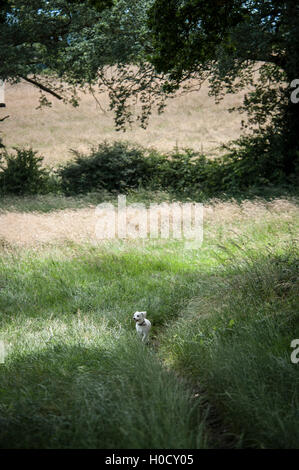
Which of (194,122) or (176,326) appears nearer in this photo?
(176,326)

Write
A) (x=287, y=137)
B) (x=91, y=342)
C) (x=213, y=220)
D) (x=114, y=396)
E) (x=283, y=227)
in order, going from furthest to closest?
(x=287, y=137) → (x=213, y=220) → (x=283, y=227) → (x=91, y=342) → (x=114, y=396)

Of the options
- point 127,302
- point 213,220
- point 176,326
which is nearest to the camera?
point 176,326

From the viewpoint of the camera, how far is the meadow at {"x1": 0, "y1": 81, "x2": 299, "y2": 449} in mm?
2859

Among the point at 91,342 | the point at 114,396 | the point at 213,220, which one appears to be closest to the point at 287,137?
the point at 213,220

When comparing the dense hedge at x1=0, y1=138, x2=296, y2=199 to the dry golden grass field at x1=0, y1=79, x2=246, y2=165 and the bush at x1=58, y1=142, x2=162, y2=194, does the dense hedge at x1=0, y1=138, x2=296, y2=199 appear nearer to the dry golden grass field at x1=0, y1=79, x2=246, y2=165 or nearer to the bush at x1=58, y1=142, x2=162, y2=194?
the bush at x1=58, y1=142, x2=162, y2=194

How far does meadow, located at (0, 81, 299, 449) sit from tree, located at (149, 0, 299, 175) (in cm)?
301

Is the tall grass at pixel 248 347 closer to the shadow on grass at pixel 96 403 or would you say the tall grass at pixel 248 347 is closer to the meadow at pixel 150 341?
the meadow at pixel 150 341

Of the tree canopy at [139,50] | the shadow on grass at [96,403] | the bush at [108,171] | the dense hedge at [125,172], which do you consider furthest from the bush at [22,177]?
the shadow on grass at [96,403]

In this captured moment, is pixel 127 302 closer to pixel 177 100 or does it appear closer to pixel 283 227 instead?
pixel 283 227

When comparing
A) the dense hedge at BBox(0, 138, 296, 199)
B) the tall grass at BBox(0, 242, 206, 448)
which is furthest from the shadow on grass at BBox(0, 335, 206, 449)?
the dense hedge at BBox(0, 138, 296, 199)

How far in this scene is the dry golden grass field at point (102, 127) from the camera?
29.2 metres

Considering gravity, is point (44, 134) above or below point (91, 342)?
above
